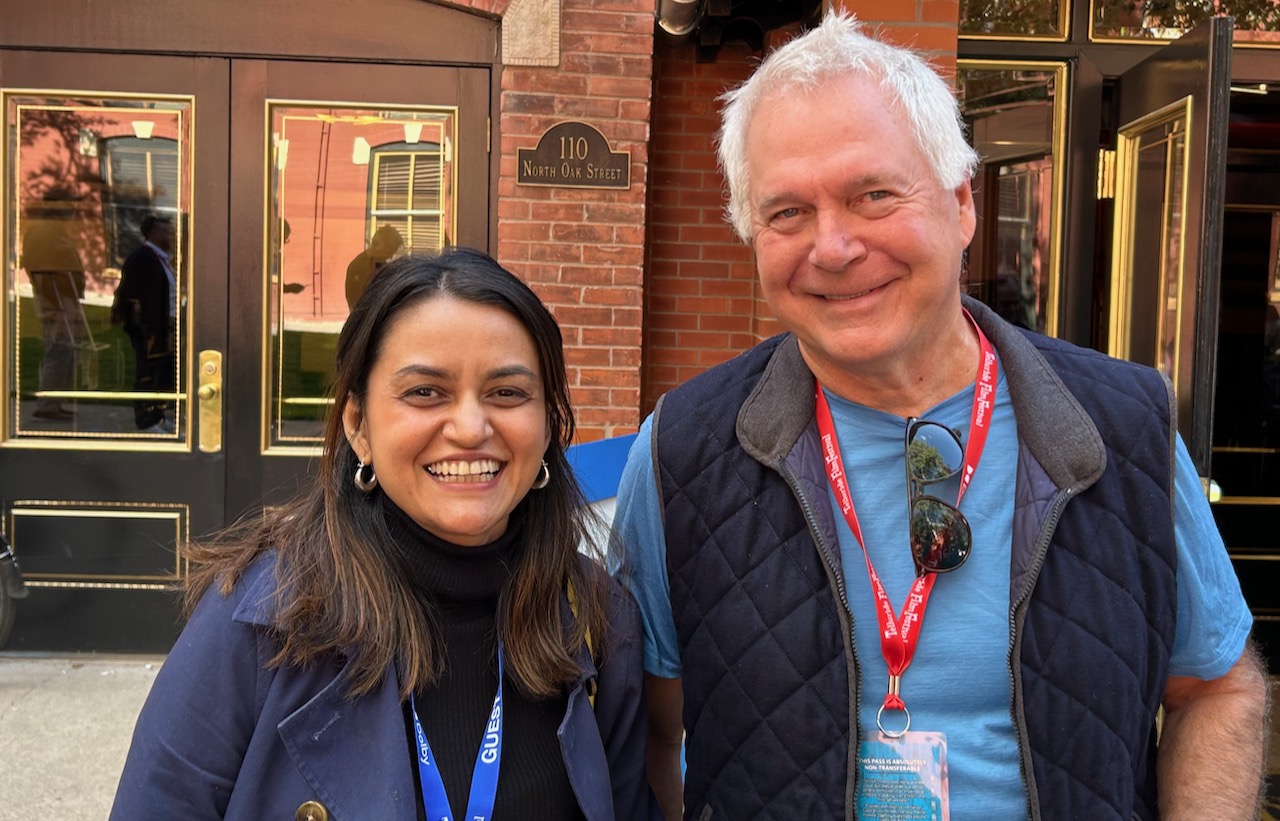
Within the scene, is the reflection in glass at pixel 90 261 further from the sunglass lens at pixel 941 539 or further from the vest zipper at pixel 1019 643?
the vest zipper at pixel 1019 643

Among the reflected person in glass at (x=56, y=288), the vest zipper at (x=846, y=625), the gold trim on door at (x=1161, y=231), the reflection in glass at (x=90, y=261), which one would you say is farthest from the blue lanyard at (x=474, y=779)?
the reflected person in glass at (x=56, y=288)

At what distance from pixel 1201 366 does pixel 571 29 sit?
9.64 ft

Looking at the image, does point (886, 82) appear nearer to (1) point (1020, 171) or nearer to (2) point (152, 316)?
(1) point (1020, 171)

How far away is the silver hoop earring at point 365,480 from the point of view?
176cm

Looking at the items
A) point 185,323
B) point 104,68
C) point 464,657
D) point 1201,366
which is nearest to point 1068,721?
point 464,657

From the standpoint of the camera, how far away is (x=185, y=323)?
528 centimetres

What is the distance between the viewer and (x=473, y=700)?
1.70m

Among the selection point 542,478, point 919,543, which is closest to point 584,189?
point 542,478

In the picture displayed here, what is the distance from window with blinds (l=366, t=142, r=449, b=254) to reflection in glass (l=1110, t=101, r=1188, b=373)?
299 centimetres

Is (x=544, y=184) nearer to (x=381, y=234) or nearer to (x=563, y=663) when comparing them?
(x=381, y=234)

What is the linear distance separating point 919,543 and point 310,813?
933 mm

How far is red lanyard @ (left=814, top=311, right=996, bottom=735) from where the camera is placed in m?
1.62

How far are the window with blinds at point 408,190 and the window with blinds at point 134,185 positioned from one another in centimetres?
93

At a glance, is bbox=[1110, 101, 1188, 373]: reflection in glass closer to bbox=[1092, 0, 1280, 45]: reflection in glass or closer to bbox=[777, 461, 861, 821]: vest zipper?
bbox=[1092, 0, 1280, 45]: reflection in glass
